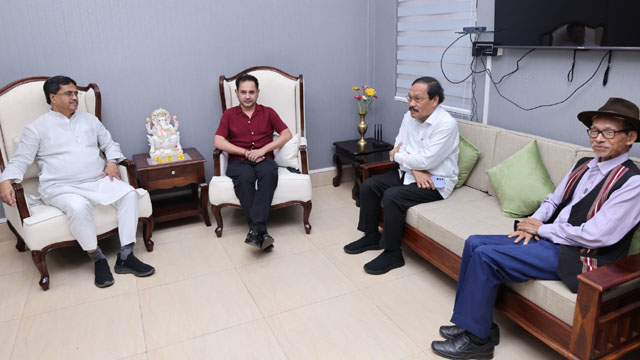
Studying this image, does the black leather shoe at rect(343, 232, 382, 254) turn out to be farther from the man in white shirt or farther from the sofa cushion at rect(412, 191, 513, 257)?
the sofa cushion at rect(412, 191, 513, 257)

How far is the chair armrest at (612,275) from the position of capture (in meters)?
1.68

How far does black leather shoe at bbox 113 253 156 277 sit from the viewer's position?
117 inches

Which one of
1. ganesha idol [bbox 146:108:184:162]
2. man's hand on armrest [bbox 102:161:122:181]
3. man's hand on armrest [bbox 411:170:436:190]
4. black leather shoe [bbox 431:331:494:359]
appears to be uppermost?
ganesha idol [bbox 146:108:184:162]

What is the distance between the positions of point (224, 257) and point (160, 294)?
1.81ft

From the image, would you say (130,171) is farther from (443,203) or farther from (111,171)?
(443,203)

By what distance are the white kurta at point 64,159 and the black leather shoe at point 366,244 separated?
1566mm

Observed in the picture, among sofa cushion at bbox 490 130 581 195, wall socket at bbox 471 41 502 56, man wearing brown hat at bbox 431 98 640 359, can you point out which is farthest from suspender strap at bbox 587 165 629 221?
wall socket at bbox 471 41 502 56

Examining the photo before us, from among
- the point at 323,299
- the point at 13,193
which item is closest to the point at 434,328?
the point at 323,299

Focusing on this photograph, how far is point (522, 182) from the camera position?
257cm

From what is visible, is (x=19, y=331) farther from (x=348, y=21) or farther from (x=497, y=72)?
(x=348, y=21)

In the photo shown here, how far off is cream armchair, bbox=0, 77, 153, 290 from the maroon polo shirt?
30.5 inches

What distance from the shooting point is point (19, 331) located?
244cm

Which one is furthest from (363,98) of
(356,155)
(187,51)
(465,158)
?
(187,51)

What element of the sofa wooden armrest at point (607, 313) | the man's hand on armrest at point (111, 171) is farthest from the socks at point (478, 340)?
the man's hand on armrest at point (111, 171)
